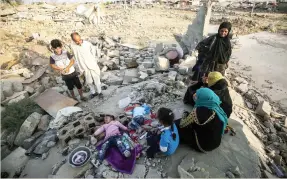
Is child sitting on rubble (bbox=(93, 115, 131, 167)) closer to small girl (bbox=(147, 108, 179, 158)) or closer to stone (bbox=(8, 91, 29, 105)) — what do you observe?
small girl (bbox=(147, 108, 179, 158))

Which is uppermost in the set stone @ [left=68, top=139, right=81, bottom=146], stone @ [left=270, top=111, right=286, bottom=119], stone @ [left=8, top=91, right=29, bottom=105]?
stone @ [left=8, top=91, right=29, bottom=105]

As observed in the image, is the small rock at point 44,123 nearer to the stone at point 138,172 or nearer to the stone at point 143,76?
the stone at point 138,172

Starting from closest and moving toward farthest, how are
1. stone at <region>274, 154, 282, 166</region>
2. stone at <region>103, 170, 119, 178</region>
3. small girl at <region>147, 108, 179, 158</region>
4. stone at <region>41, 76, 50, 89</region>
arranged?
small girl at <region>147, 108, 179, 158</region> < stone at <region>103, 170, 119, 178</region> < stone at <region>274, 154, 282, 166</region> < stone at <region>41, 76, 50, 89</region>

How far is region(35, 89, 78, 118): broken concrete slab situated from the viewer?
14.0 ft

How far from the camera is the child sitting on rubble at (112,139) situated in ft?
9.53

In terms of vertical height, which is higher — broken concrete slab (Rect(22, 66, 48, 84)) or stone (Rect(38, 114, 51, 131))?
broken concrete slab (Rect(22, 66, 48, 84))

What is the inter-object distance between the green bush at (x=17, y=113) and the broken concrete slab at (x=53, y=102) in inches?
5.6

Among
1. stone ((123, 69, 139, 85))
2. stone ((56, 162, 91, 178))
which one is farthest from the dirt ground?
stone ((56, 162, 91, 178))

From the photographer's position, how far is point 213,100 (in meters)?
2.64

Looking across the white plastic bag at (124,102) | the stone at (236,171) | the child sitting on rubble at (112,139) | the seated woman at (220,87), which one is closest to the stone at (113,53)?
the white plastic bag at (124,102)

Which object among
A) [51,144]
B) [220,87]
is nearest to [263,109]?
[220,87]

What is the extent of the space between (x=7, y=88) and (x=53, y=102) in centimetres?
135

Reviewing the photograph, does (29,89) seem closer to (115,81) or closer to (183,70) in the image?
(115,81)

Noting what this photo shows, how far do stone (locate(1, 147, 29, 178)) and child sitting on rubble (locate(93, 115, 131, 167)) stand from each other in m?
1.26
